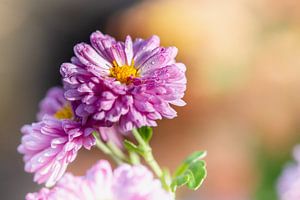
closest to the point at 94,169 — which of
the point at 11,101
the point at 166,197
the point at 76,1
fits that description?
the point at 166,197

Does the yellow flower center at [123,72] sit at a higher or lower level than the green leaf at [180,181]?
higher

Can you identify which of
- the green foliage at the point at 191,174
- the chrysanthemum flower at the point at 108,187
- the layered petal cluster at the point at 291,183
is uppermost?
the chrysanthemum flower at the point at 108,187

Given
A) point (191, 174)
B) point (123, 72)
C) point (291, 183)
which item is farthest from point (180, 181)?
point (291, 183)

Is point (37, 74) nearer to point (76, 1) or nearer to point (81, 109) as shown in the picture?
point (76, 1)

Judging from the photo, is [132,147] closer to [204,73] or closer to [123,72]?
[123,72]

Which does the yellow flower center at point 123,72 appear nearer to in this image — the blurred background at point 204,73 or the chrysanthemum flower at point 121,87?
the chrysanthemum flower at point 121,87

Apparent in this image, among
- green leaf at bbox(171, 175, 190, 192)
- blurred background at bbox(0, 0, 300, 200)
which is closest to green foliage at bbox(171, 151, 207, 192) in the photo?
green leaf at bbox(171, 175, 190, 192)

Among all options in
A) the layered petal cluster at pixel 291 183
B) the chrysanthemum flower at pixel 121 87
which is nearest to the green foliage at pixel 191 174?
the chrysanthemum flower at pixel 121 87
